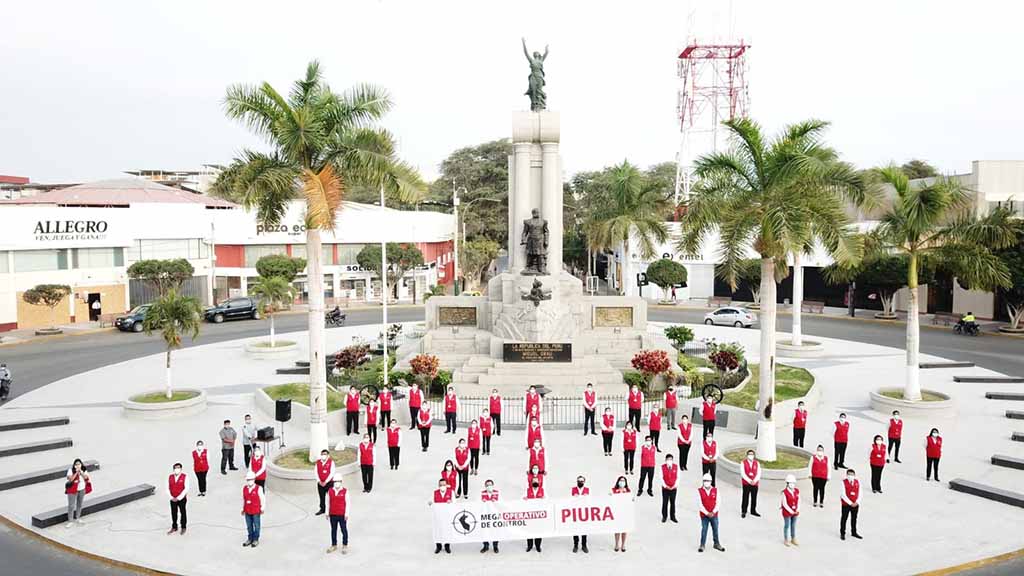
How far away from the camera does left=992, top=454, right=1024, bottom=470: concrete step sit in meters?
18.2

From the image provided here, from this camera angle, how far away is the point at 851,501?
14047 millimetres

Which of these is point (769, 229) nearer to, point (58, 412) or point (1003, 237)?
point (1003, 237)

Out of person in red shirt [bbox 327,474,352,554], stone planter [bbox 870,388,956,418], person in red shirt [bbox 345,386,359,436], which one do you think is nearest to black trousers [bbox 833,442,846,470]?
stone planter [bbox 870,388,956,418]

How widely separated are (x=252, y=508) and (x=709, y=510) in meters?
7.91

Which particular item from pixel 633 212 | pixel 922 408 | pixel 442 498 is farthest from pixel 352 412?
pixel 633 212

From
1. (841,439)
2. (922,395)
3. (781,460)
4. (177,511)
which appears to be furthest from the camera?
(922,395)

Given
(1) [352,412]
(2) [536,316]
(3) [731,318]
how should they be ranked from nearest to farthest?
(1) [352,412]
(2) [536,316]
(3) [731,318]

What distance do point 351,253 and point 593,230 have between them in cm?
1824

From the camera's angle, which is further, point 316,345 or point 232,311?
point 232,311

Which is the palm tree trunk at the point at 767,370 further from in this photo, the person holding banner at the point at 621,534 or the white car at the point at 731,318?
the white car at the point at 731,318

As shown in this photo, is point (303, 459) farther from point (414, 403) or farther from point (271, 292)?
point (271, 292)

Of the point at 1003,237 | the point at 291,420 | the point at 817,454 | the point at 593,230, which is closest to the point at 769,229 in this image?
the point at 817,454

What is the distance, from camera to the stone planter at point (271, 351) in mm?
34000

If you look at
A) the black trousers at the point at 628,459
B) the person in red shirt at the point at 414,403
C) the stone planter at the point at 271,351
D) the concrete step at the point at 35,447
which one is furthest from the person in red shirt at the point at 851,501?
the stone planter at the point at 271,351
